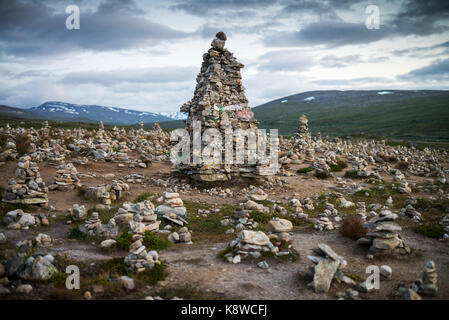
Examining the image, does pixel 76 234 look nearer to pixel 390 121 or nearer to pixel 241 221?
pixel 241 221

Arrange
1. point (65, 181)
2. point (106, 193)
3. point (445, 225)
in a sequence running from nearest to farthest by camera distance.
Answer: point (445, 225)
point (106, 193)
point (65, 181)

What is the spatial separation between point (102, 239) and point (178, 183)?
26.0ft

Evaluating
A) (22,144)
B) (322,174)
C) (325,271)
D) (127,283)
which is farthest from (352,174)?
(22,144)

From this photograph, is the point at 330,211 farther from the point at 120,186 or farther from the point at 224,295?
the point at 120,186

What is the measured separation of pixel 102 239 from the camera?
31.2 feet

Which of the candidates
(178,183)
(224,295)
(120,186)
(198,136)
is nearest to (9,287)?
(224,295)

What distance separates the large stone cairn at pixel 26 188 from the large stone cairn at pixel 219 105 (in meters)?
7.55

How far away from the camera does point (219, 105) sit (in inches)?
696

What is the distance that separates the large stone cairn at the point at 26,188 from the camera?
38.1 feet

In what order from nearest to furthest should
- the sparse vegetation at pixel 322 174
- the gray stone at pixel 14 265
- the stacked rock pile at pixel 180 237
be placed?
the gray stone at pixel 14 265 → the stacked rock pile at pixel 180 237 → the sparse vegetation at pixel 322 174

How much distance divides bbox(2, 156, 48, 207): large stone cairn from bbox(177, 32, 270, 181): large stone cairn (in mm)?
7548

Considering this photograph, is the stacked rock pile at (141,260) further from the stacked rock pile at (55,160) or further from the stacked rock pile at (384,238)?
the stacked rock pile at (55,160)

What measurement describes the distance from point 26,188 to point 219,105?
34.9 feet

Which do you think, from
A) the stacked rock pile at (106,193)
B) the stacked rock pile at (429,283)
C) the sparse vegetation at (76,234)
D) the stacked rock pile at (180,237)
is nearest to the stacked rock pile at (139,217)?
the stacked rock pile at (180,237)
